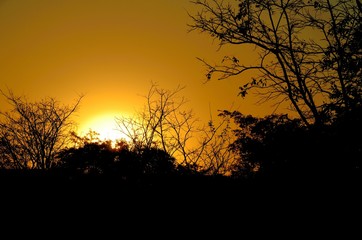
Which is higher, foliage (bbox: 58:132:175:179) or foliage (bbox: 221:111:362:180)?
foliage (bbox: 58:132:175:179)

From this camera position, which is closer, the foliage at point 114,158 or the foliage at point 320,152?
the foliage at point 320,152

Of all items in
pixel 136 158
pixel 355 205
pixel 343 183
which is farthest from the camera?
pixel 136 158

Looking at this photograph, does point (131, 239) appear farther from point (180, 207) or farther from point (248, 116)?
point (248, 116)

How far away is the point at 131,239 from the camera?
22.5ft

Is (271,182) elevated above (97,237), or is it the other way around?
(271,182)

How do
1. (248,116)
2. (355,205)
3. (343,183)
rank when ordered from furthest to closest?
(248,116) → (343,183) → (355,205)

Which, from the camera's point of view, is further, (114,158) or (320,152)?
(114,158)

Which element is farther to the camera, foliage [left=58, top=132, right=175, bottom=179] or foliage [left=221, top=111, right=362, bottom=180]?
foliage [left=58, top=132, right=175, bottom=179]

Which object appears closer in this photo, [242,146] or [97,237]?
[97,237]

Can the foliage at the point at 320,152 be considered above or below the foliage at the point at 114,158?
below

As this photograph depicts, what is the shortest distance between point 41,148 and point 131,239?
21.0 metres

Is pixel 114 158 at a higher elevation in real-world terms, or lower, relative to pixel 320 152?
higher

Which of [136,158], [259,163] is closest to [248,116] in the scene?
[259,163]

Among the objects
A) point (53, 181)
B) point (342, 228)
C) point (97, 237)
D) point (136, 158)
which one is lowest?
point (342, 228)
